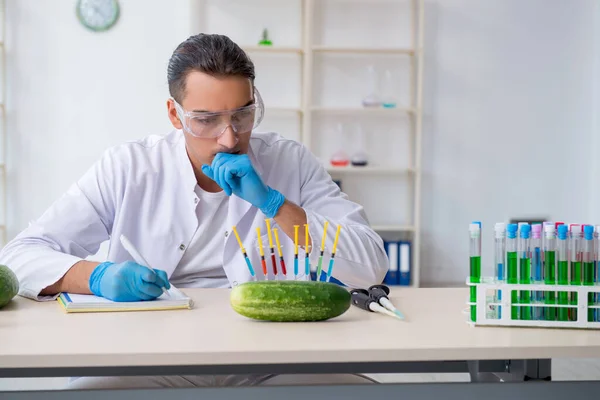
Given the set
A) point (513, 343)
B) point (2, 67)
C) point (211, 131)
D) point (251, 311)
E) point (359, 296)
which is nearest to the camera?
point (513, 343)

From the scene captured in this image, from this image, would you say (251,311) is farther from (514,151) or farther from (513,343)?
(514,151)

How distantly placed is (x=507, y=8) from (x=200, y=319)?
4.41 metres

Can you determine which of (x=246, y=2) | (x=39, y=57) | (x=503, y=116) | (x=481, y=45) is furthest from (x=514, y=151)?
(x=39, y=57)

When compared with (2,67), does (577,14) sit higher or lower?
higher

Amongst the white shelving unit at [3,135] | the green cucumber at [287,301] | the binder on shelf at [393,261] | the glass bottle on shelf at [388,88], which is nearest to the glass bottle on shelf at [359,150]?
the glass bottle on shelf at [388,88]

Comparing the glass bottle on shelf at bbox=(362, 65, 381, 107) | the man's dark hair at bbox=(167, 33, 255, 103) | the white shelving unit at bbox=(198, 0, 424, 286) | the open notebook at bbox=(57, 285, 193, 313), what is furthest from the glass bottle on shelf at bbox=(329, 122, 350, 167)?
the open notebook at bbox=(57, 285, 193, 313)

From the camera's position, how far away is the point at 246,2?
500 centimetres

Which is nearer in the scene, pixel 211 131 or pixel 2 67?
pixel 211 131

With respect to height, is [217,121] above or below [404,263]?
above

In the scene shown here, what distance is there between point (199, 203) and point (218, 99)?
364 millimetres

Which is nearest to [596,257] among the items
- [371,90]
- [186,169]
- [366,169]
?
[186,169]

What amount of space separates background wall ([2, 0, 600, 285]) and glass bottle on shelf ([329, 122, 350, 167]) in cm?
60

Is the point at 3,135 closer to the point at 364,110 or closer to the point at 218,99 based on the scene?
the point at 364,110

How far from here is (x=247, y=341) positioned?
1150 mm
